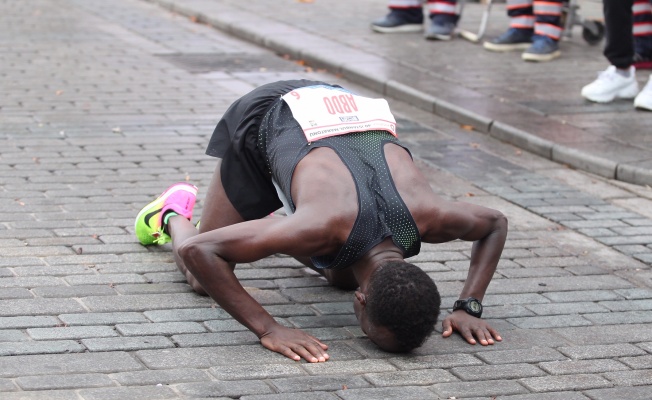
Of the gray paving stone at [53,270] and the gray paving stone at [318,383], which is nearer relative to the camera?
the gray paving stone at [318,383]

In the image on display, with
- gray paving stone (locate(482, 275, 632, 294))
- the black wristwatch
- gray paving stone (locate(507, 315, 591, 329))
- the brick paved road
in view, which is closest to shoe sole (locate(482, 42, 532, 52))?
the brick paved road

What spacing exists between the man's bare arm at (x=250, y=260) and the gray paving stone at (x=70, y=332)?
448 mm

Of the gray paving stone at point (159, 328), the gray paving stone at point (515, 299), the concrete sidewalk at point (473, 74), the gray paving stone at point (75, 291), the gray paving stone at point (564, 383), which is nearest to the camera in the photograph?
the gray paving stone at point (564, 383)

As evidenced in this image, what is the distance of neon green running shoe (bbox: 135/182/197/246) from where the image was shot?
5449mm

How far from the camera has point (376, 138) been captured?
4648 millimetres

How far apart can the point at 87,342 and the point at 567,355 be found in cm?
181

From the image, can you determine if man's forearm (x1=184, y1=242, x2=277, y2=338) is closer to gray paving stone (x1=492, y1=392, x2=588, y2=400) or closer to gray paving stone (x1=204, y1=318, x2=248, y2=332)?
gray paving stone (x1=204, y1=318, x2=248, y2=332)

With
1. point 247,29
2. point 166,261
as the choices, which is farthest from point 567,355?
point 247,29

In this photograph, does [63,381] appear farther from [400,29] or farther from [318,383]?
[400,29]

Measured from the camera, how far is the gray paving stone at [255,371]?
4.02 metres

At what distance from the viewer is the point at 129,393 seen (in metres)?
3.81

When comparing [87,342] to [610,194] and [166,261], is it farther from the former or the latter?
[610,194]

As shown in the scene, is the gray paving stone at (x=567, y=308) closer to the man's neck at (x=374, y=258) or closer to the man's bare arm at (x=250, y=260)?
the man's neck at (x=374, y=258)

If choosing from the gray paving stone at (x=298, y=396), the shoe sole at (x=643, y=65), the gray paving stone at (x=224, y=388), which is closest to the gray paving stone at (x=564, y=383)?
the gray paving stone at (x=298, y=396)
